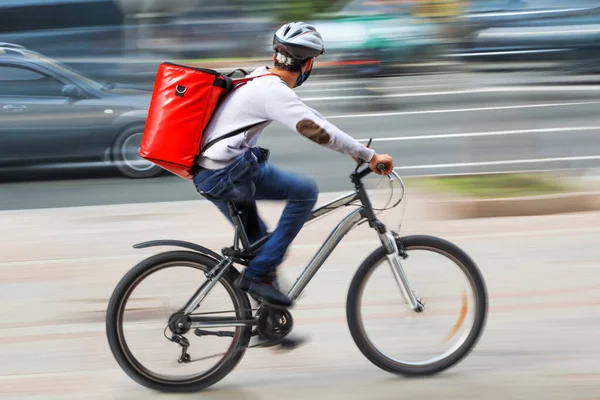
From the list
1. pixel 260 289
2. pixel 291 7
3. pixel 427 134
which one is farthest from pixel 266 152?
pixel 291 7

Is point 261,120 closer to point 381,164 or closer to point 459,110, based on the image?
point 381,164

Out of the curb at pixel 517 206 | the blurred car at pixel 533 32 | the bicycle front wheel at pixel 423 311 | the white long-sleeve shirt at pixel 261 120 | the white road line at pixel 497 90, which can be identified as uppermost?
the blurred car at pixel 533 32

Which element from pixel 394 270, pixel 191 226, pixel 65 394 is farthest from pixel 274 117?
pixel 191 226

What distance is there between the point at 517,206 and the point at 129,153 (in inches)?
185

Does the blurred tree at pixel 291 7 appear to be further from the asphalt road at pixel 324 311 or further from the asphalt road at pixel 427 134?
the asphalt road at pixel 324 311

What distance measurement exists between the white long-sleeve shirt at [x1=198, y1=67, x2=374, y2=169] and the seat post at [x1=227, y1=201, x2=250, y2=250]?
0.74 ft

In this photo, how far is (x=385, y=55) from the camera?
53.5ft

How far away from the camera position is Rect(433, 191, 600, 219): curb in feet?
24.4

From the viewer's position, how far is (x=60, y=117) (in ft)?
34.8

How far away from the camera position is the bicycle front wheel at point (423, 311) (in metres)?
4.46

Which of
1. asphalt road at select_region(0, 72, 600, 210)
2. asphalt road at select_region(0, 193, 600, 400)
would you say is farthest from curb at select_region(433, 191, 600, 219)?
asphalt road at select_region(0, 72, 600, 210)

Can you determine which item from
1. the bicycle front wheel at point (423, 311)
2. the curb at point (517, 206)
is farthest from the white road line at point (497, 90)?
the bicycle front wheel at point (423, 311)

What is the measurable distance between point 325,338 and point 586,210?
3.24 m

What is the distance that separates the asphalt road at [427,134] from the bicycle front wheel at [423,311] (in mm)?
4236
